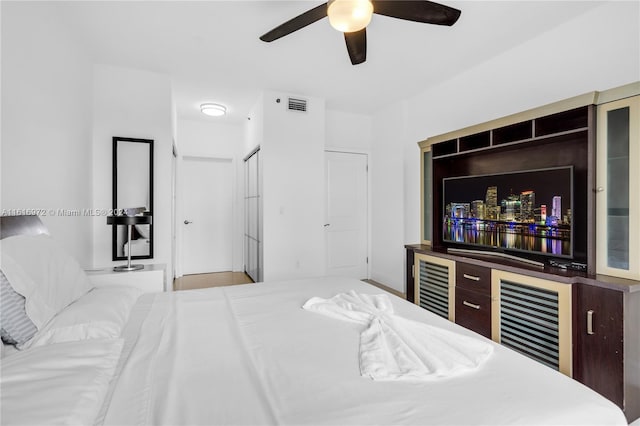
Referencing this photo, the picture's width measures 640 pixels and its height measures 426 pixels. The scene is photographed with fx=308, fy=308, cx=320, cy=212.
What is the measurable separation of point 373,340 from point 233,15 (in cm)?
252

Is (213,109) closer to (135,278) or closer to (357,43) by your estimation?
(135,278)

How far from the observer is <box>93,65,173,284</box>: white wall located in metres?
3.24

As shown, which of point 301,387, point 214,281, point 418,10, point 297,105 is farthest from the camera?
point 214,281

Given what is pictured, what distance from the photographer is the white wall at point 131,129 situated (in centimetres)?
324

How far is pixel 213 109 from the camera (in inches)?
173

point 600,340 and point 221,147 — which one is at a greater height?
point 221,147

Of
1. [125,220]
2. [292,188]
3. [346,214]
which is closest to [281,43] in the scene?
[292,188]

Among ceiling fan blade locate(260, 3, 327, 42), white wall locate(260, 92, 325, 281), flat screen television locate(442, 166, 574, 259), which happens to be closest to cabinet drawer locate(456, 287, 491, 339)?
flat screen television locate(442, 166, 574, 259)

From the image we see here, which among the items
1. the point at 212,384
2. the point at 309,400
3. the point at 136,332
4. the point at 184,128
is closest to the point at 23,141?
the point at 136,332

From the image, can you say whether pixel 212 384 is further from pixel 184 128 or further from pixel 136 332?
pixel 184 128

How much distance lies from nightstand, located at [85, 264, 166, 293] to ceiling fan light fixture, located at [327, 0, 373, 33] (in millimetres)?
2429

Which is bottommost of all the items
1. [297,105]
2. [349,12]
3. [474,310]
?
[474,310]

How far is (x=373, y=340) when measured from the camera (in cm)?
129

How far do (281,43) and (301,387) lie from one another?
281cm
